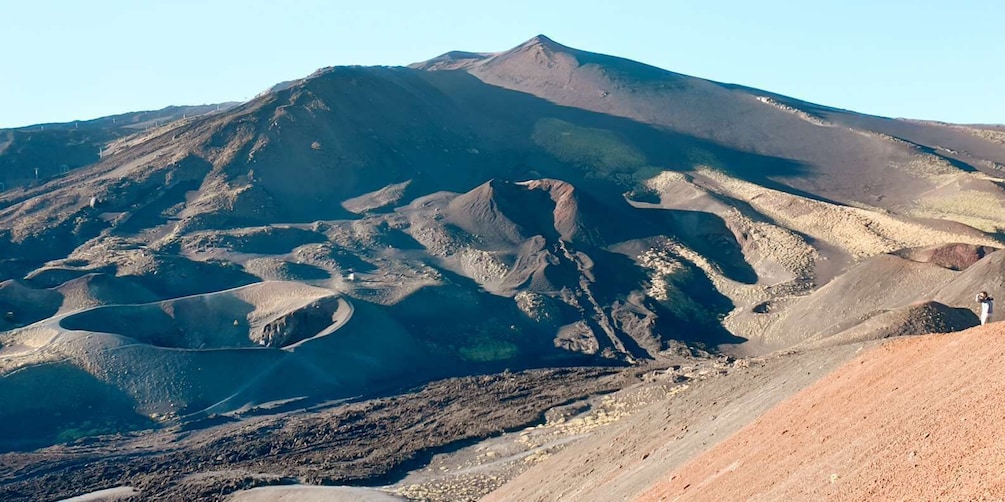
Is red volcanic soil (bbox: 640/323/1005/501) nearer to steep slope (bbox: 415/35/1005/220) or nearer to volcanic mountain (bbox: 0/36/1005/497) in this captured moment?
volcanic mountain (bbox: 0/36/1005/497)

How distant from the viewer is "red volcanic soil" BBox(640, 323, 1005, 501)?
1431 cm

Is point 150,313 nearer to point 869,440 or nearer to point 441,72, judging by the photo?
point 869,440

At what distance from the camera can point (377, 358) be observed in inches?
2293

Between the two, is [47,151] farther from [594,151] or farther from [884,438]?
[884,438]

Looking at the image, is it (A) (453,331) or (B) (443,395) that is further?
(A) (453,331)

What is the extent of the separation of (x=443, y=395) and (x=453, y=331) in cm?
1185

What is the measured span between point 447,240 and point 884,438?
199 feet

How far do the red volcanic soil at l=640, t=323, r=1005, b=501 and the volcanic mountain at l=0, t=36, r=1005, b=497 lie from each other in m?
25.6

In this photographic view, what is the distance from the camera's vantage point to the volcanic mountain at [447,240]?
53.2 m

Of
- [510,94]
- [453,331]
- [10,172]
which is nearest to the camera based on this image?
[453,331]

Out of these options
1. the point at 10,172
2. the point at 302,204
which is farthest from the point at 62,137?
the point at 302,204

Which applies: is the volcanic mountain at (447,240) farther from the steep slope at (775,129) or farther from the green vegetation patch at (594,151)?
the steep slope at (775,129)

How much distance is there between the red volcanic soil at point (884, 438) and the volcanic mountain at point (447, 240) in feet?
83.9

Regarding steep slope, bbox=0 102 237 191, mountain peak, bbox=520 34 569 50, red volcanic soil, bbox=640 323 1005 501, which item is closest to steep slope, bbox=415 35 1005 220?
mountain peak, bbox=520 34 569 50
